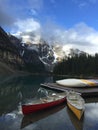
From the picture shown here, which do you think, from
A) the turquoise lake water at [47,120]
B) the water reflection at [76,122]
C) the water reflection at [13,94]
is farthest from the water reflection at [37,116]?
the water reflection at [13,94]

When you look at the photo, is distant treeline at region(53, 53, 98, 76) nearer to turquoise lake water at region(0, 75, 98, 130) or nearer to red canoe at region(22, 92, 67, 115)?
red canoe at region(22, 92, 67, 115)

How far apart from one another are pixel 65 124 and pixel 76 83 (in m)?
31.7

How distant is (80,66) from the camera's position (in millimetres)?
160125

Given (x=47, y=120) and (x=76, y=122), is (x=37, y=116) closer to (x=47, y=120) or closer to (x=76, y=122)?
(x=47, y=120)

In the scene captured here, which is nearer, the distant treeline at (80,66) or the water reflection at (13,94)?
the water reflection at (13,94)

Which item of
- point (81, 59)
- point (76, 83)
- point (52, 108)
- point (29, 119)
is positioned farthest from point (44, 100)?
point (81, 59)

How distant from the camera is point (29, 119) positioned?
1093 inches

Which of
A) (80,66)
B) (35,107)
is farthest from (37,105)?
(80,66)

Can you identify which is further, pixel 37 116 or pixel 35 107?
pixel 35 107

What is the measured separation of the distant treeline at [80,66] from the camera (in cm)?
15049

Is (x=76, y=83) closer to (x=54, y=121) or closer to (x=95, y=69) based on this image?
(x=54, y=121)

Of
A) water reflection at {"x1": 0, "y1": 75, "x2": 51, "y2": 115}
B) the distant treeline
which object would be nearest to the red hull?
water reflection at {"x1": 0, "y1": 75, "x2": 51, "y2": 115}

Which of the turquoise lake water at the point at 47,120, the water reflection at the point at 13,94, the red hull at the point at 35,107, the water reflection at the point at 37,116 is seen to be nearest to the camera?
the turquoise lake water at the point at 47,120

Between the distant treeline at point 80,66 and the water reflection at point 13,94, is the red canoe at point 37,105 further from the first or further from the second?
the distant treeline at point 80,66
